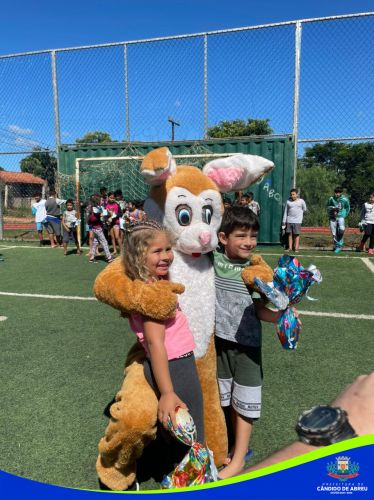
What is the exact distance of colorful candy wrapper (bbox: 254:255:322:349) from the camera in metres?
1.78

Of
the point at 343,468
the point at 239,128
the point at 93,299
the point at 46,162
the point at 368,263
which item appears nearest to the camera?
the point at 343,468

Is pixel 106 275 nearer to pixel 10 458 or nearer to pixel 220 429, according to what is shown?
pixel 220 429

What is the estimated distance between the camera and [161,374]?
1.65 metres

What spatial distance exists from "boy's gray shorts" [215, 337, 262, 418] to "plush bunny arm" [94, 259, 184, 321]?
0.54m

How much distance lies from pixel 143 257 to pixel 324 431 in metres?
1.10

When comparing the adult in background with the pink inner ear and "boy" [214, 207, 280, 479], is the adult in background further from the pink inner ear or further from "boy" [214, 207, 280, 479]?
"boy" [214, 207, 280, 479]

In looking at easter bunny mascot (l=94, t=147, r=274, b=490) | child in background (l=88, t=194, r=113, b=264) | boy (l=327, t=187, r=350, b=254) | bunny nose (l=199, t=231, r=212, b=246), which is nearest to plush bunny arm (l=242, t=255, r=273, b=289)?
easter bunny mascot (l=94, t=147, r=274, b=490)

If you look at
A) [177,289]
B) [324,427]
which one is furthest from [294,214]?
[324,427]

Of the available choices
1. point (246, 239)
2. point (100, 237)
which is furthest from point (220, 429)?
point (100, 237)

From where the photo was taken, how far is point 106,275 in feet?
6.13

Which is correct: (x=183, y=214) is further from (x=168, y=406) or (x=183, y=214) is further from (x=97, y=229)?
(x=97, y=229)

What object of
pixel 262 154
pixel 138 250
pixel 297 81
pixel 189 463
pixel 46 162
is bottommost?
pixel 189 463

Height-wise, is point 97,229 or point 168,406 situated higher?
point 97,229

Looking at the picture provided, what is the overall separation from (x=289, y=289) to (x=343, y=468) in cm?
99
